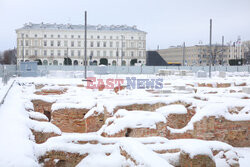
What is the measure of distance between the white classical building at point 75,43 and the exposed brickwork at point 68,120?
7005 cm

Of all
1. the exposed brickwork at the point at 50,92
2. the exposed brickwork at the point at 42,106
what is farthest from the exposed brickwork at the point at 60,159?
the exposed brickwork at the point at 50,92

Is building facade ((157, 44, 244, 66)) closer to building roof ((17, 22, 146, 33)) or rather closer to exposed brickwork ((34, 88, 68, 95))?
building roof ((17, 22, 146, 33))

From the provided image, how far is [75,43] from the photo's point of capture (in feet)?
274

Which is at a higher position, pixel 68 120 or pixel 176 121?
pixel 176 121

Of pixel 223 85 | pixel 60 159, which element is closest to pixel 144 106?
pixel 60 159

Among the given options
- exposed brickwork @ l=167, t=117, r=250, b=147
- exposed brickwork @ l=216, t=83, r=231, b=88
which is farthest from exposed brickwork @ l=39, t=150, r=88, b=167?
exposed brickwork @ l=216, t=83, r=231, b=88

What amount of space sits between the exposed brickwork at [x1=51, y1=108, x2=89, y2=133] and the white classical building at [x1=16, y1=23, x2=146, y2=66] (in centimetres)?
7005

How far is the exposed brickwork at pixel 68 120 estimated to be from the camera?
10.6 m

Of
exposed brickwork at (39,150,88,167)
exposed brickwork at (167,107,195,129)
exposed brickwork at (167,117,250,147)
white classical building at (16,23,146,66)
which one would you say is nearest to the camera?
exposed brickwork at (39,150,88,167)

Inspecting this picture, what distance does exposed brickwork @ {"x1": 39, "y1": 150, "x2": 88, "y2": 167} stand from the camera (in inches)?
203

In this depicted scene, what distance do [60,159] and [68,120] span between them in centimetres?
551

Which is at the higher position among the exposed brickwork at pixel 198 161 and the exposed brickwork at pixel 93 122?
the exposed brickwork at pixel 198 161

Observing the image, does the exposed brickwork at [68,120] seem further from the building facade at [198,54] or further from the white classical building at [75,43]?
the building facade at [198,54]

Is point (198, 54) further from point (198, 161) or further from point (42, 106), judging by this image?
point (198, 161)
